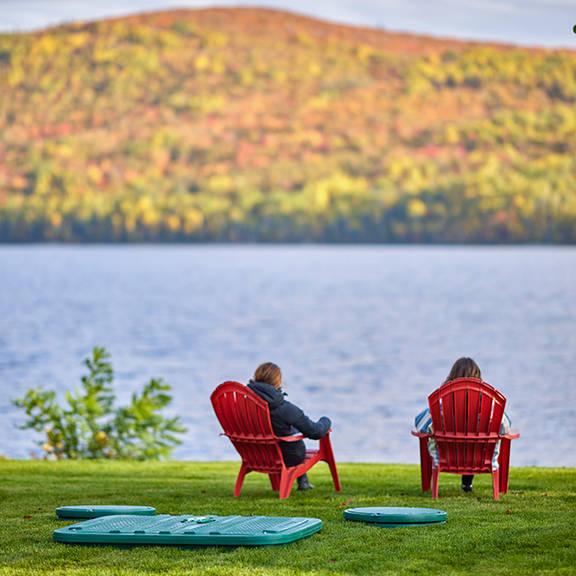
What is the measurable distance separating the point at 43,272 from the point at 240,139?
277ft

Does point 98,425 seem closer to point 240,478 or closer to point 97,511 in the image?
point 240,478

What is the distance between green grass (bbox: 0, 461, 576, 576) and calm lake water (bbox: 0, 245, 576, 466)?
17.1 ft

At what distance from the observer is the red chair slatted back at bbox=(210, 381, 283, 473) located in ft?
24.0

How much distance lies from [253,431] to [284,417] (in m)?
0.25

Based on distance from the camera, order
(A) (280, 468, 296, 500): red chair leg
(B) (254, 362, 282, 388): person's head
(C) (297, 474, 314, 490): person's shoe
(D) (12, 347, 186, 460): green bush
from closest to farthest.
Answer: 1. (A) (280, 468, 296, 500): red chair leg
2. (B) (254, 362, 282, 388): person's head
3. (C) (297, 474, 314, 490): person's shoe
4. (D) (12, 347, 186, 460): green bush

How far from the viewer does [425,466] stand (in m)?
7.77

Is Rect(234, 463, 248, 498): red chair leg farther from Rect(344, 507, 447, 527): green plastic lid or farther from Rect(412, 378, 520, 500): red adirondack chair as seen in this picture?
Rect(344, 507, 447, 527): green plastic lid

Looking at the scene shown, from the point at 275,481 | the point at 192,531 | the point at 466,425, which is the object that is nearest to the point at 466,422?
the point at 466,425

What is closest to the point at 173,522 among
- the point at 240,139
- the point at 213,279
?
the point at 213,279

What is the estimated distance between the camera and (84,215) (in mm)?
144375

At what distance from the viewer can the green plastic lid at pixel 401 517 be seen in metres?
6.11

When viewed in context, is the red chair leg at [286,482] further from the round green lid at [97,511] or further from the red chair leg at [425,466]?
the round green lid at [97,511]

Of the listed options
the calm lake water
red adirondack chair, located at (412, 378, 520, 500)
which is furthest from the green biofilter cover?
the calm lake water

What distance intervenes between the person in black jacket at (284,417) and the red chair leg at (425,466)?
2.47 feet
